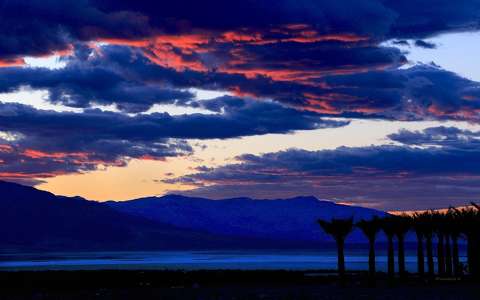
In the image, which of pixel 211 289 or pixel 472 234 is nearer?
pixel 211 289

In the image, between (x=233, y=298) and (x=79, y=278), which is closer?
(x=233, y=298)

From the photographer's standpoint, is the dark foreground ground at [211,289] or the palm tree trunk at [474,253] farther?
the palm tree trunk at [474,253]

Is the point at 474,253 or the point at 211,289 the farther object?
the point at 474,253

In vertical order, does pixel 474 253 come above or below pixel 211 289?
above

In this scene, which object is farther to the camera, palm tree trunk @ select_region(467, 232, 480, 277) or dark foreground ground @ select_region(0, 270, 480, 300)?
palm tree trunk @ select_region(467, 232, 480, 277)

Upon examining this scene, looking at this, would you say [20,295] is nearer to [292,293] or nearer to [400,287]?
[292,293]

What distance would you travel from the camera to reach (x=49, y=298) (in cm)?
6619

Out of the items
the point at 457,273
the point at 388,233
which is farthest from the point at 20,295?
the point at 457,273

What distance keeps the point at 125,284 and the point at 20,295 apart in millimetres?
20248

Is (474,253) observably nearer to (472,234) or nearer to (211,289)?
(472,234)

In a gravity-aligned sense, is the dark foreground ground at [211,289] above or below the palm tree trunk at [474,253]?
below

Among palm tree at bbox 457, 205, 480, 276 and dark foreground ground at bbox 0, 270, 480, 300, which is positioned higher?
palm tree at bbox 457, 205, 480, 276

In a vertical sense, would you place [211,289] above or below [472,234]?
below

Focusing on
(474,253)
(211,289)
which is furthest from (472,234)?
(211,289)
